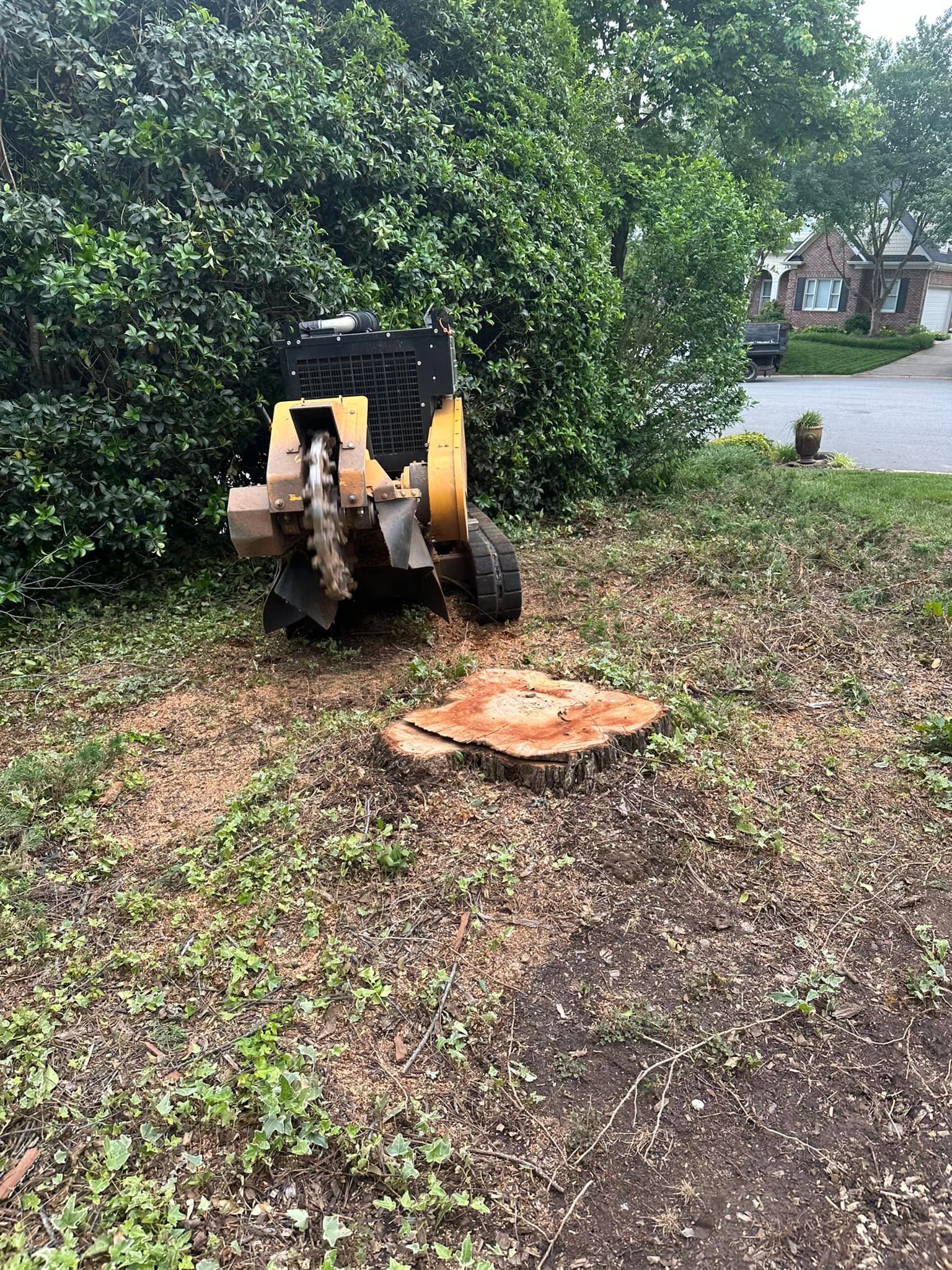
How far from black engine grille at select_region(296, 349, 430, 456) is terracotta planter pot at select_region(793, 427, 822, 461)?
7852 millimetres

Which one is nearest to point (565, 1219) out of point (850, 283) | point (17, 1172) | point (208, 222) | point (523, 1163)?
point (523, 1163)

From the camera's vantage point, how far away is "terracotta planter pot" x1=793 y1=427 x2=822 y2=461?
11.7 m

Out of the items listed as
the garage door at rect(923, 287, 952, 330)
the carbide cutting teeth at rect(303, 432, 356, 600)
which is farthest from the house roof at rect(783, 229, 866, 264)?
the carbide cutting teeth at rect(303, 432, 356, 600)

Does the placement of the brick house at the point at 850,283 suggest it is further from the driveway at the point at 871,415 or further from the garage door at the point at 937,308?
the driveway at the point at 871,415

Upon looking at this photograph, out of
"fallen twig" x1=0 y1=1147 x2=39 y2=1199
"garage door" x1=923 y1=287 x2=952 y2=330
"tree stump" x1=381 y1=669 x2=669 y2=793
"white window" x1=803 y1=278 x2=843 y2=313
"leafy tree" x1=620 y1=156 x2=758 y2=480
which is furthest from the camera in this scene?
"white window" x1=803 y1=278 x2=843 y2=313

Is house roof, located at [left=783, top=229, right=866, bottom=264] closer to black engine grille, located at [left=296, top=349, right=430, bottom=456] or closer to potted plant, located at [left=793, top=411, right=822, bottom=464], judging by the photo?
potted plant, located at [left=793, top=411, right=822, bottom=464]

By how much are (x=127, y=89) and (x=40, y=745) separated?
4018mm

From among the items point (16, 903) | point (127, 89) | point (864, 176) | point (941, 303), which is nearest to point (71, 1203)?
point (16, 903)

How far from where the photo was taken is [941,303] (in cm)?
4166

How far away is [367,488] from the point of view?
4.23 metres

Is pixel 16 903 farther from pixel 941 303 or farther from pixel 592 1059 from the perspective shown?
pixel 941 303

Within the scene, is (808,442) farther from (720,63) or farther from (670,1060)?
(670,1060)

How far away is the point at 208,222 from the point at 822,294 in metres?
42.1

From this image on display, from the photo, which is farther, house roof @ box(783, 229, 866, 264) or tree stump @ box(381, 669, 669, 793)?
house roof @ box(783, 229, 866, 264)
